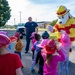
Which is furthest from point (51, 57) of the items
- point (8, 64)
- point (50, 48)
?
point (8, 64)

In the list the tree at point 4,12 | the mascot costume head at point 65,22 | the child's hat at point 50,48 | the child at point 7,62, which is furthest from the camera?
the tree at point 4,12

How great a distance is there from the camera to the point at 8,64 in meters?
3.15

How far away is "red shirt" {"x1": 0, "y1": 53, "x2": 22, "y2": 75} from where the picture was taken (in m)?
3.15

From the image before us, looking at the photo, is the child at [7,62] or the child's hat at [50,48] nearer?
the child at [7,62]

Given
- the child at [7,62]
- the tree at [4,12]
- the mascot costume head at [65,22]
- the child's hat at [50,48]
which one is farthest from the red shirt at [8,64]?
the tree at [4,12]

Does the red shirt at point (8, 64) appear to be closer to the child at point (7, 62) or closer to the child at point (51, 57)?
the child at point (7, 62)

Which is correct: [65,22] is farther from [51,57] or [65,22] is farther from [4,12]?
[4,12]

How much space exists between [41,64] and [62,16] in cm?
274

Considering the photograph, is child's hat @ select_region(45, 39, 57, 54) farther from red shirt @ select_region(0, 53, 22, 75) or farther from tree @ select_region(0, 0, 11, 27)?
tree @ select_region(0, 0, 11, 27)

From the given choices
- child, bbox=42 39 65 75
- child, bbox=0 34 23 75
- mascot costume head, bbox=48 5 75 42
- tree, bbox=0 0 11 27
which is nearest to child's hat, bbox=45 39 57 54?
child, bbox=42 39 65 75

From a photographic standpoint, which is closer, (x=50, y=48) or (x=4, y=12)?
(x=50, y=48)

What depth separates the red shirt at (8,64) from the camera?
315cm

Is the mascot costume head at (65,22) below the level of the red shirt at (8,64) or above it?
above

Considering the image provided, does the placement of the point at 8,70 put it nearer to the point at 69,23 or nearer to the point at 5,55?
the point at 5,55
